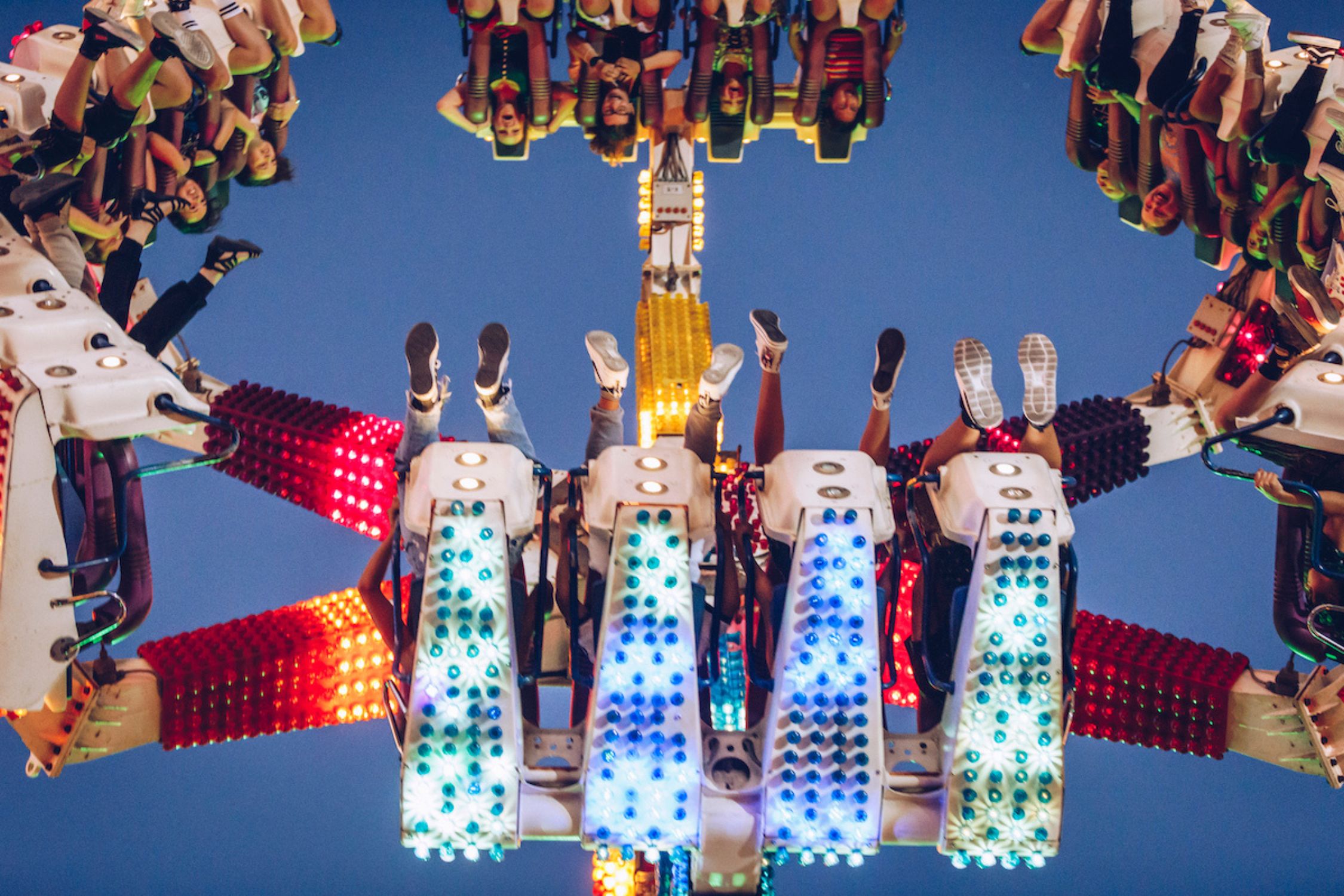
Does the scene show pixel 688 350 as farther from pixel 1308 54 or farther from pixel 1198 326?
pixel 1308 54

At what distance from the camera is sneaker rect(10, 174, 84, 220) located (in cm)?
630

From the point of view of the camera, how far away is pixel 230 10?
831cm

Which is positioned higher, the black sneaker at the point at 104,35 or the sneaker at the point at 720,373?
the black sneaker at the point at 104,35

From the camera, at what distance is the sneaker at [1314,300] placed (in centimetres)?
641

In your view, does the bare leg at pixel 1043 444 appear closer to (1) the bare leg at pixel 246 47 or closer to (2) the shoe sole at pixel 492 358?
(2) the shoe sole at pixel 492 358

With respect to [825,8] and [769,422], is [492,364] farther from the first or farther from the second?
[825,8]

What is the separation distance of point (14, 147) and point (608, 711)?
3957 millimetres

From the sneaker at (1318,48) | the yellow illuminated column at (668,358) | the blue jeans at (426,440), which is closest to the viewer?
the blue jeans at (426,440)

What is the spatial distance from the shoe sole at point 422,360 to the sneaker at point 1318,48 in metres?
4.14

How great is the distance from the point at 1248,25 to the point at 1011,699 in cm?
395

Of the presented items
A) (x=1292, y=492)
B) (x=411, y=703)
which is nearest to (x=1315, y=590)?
(x=1292, y=492)

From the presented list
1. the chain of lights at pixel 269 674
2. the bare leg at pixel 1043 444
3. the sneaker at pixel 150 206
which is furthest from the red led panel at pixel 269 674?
the bare leg at pixel 1043 444

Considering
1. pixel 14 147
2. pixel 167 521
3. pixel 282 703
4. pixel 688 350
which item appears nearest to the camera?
pixel 14 147

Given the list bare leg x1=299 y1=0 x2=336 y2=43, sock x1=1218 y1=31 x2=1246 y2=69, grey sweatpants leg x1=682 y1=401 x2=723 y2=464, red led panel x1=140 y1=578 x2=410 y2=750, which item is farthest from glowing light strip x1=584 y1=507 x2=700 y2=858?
bare leg x1=299 y1=0 x2=336 y2=43
